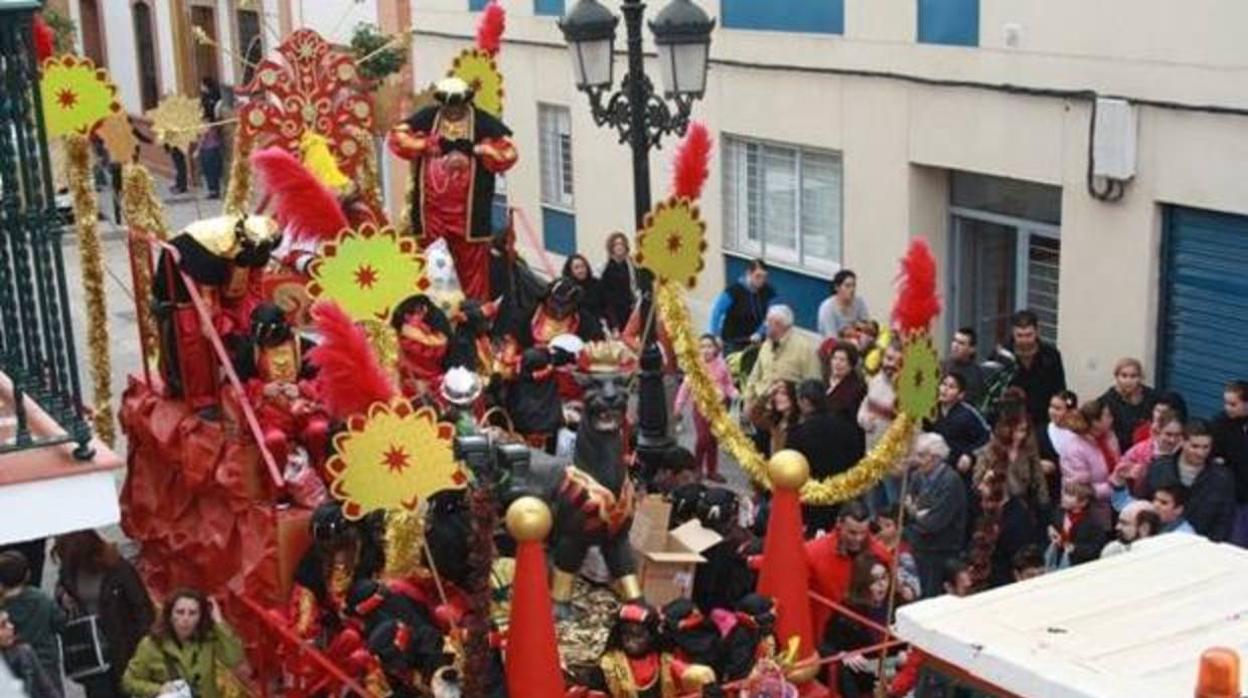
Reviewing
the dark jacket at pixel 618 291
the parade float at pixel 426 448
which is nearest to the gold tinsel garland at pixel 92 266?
the parade float at pixel 426 448

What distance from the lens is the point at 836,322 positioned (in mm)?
13711

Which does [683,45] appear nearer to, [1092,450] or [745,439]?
[745,439]

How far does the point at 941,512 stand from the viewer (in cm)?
937

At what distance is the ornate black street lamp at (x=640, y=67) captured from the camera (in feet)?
35.5

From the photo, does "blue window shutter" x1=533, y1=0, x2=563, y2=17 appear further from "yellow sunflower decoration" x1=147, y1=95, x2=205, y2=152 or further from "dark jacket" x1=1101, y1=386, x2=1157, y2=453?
"dark jacket" x1=1101, y1=386, x2=1157, y2=453

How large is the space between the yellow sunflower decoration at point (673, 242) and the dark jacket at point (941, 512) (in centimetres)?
175

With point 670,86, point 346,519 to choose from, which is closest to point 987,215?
point 670,86

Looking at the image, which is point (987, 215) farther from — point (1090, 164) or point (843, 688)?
point (843, 688)

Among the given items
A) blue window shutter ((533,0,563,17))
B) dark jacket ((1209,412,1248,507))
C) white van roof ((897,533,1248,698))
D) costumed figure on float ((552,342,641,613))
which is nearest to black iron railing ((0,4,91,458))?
white van roof ((897,533,1248,698))

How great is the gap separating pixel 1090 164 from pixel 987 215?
1.70 m

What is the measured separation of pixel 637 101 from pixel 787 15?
5637 mm

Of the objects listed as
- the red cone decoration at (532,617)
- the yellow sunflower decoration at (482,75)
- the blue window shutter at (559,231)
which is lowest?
the blue window shutter at (559,231)

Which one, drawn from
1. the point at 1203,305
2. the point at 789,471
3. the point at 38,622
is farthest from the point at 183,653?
the point at 1203,305

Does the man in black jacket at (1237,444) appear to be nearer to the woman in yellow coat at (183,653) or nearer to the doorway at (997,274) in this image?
the doorway at (997,274)
